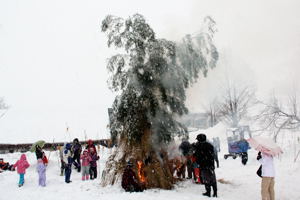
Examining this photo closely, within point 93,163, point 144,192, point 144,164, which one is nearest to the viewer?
point 144,192

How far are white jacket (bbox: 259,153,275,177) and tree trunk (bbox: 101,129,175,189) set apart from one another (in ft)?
10.7

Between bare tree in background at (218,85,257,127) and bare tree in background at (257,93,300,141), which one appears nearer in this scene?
bare tree in background at (257,93,300,141)

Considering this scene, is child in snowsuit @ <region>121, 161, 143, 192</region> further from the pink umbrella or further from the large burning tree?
the pink umbrella

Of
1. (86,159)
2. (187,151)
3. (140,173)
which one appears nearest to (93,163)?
(86,159)

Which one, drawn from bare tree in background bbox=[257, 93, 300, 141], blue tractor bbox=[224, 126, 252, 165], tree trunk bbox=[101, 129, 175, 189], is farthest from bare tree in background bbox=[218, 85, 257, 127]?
tree trunk bbox=[101, 129, 175, 189]

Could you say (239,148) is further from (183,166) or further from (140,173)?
(140,173)

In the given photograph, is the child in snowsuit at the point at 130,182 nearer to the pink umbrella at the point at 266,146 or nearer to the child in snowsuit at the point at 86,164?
the child in snowsuit at the point at 86,164

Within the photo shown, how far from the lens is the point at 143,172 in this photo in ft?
31.0

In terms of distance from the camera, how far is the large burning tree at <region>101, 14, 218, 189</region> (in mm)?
10023

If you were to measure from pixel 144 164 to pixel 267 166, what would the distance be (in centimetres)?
394

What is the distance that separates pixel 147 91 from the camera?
33.2 ft

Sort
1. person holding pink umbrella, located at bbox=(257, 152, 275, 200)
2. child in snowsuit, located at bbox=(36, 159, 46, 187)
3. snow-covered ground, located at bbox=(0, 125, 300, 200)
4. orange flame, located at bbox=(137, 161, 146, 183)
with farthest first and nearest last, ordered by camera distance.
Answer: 1. child in snowsuit, located at bbox=(36, 159, 46, 187)
2. orange flame, located at bbox=(137, 161, 146, 183)
3. snow-covered ground, located at bbox=(0, 125, 300, 200)
4. person holding pink umbrella, located at bbox=(257, 152, 275, 200)

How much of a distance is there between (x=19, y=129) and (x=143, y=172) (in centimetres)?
2533

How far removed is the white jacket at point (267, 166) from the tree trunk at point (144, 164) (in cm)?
328
